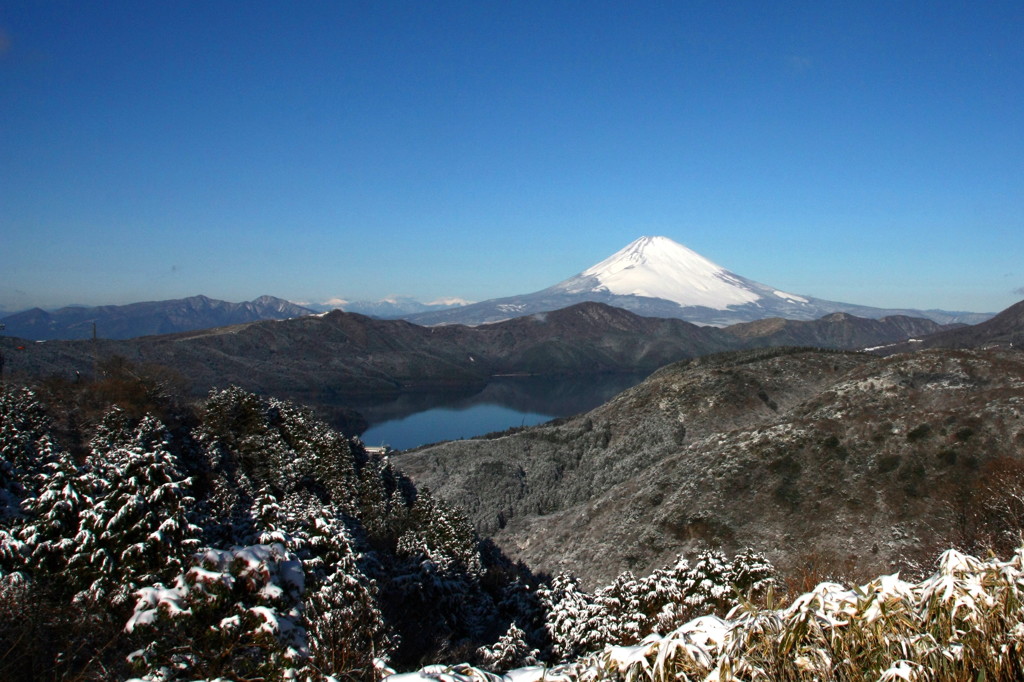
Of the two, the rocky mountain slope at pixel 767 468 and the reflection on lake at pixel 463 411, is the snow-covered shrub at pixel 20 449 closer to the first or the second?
the rocky mountain slope at pixel 767 468

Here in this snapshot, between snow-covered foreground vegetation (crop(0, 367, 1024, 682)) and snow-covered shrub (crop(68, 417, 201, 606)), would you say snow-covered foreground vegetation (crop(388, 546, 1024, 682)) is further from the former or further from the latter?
snow-covered shrub (crop(68, 417, 201, 606))

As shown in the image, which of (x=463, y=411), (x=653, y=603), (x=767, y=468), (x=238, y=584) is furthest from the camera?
(x=463, y=411)

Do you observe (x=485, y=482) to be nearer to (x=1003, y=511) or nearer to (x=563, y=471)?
(x=563, y=471)

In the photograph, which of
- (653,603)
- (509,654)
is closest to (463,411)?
(653,603)

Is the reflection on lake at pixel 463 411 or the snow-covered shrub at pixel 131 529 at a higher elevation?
the snow-covered shrub at pixel 131 529

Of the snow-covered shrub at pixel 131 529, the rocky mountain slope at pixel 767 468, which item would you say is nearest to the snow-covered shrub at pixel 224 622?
the snow-covered shrub at pixel 131 529

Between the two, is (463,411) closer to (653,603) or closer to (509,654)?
(653,603)

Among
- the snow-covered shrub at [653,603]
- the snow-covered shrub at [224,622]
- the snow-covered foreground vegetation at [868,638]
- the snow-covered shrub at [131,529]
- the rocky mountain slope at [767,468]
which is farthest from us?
the rocky mountain slope at [767,468]
